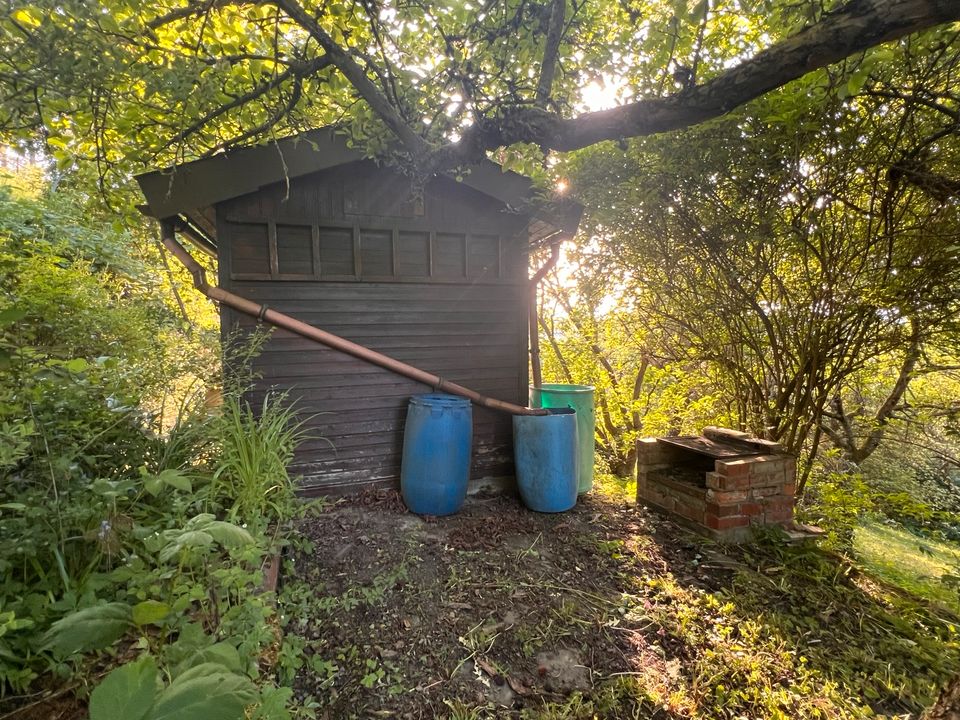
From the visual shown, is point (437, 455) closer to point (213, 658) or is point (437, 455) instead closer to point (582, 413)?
point (582, 413)

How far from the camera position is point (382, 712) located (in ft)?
5.26

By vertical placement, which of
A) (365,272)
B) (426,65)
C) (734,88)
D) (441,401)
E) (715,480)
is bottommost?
(715,480)

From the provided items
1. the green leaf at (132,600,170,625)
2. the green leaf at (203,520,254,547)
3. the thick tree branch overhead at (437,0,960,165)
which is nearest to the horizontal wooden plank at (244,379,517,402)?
the thick tree branch overhead at (437,0,960,165)

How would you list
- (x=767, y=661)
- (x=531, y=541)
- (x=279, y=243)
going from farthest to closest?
(x=279, y=243) < (x=531, y=541) < (x=767, y=661)

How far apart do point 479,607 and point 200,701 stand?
1.62m

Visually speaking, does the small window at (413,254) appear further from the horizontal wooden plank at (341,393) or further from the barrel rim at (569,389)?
the barrel rim at (569,389)

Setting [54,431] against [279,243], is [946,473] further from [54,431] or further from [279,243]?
[54,431]

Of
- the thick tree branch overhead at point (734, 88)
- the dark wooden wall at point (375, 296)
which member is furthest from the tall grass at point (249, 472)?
the thick tree branch overhead at point (734, 88)

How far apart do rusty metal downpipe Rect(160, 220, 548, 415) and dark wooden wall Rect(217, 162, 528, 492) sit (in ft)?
0.27

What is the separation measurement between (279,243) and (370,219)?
721 millimetres

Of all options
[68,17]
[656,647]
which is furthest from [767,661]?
[68,17]

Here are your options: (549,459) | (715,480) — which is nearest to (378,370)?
(549,459)

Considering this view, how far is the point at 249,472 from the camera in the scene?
2324mm

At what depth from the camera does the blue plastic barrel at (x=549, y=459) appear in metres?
3.28
